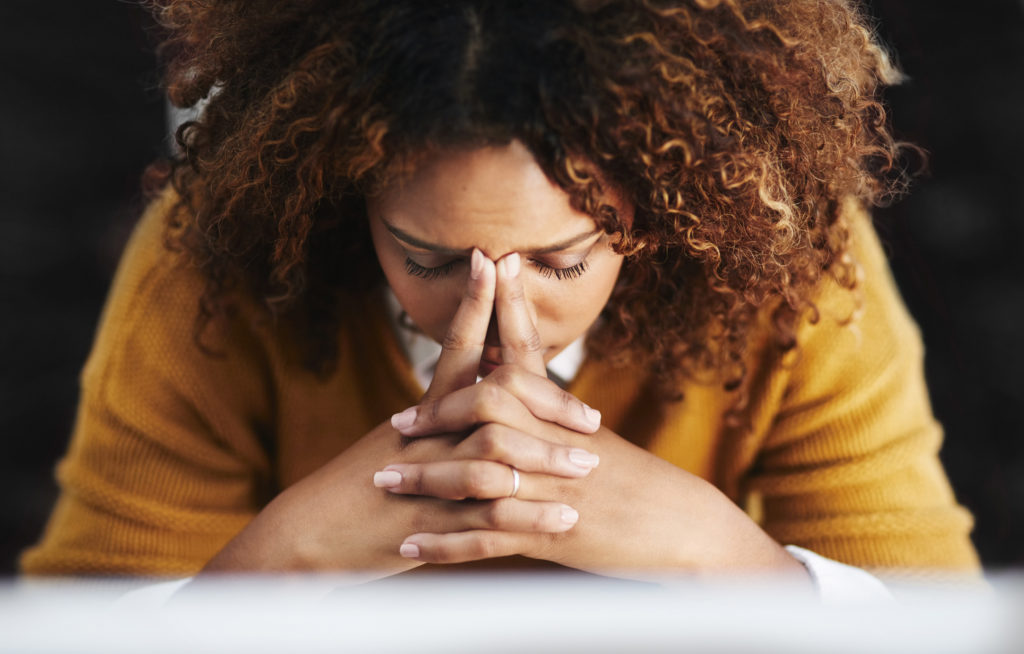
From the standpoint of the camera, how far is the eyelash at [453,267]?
82 cm

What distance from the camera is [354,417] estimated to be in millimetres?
1133

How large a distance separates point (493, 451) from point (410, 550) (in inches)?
4.8

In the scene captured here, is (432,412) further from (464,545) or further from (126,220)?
(126,220)

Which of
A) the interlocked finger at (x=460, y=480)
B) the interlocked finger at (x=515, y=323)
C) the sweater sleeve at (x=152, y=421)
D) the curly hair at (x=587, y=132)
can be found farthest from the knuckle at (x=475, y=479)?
the sweater sleeve at (x=152, y=421)

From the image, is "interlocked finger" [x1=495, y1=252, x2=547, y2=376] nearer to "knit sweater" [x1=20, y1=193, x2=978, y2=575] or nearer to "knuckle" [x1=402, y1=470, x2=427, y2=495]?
"knuckle" [x1=402, y1=470, x2=427, y2=495]

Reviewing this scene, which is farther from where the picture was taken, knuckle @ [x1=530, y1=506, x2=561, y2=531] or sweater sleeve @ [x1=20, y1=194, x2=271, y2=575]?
sweater sleeve @ [x1=20, y1=194, x2=271, y2=575]

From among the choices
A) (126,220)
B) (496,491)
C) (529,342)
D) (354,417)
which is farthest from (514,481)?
(126,220)

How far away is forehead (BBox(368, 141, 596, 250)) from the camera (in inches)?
29.1

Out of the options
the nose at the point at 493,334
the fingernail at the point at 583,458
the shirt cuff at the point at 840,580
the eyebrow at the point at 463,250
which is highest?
the eyebrow at the point at 463,250

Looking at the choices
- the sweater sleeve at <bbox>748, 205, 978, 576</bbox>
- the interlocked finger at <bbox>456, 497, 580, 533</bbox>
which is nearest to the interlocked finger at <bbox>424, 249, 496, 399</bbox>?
the interlocked finger at <bbox>456, 497, 580, 533</bbox>

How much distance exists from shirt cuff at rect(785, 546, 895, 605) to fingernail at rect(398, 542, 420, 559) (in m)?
0.41

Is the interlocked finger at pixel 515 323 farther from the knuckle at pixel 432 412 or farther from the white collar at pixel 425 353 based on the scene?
the white collar at pixel 425 353

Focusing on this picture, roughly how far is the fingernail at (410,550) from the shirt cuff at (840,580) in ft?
1.35

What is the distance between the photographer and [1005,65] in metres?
1.69
